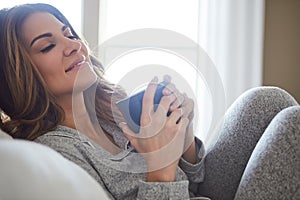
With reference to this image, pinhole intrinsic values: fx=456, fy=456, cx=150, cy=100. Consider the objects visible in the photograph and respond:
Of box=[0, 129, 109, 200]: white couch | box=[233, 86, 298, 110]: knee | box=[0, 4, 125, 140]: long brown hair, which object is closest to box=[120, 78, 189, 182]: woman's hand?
box=[0, 4, 125, 140]: long brown hair

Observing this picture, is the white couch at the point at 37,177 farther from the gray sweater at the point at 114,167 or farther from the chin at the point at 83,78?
the chin at the point at 83,78

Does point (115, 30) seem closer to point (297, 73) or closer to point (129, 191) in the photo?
point (297, 73)

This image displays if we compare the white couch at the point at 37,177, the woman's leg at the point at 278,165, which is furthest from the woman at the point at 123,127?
the white couch at the point at 37,177

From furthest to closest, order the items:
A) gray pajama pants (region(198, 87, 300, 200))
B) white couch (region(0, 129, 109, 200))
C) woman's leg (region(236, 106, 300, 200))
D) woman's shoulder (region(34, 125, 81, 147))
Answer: gray pajama pants (region(198, 87, 300, 200))
woman's shoulder (region(34, 125, 81, 147))
woman's leg (region(236, 106, 300, 200))
white couch (region(0, 129, 109, 200))

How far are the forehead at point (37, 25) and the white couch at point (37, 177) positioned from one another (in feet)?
1.97

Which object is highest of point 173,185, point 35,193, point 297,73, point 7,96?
point 35,193

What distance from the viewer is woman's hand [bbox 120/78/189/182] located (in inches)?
35.9

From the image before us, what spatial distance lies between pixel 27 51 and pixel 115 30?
1456 mm

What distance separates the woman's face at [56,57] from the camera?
1025mm

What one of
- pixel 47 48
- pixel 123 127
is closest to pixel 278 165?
pixel 123 127

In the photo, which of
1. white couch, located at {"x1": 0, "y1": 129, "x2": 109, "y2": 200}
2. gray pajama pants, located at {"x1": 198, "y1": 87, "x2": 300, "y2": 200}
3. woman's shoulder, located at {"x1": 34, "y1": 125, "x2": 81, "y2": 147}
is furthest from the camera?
gray pajama pants, located at {"x1": 198, "y1": 87, "x2": 300, "y2": 200}

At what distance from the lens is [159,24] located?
2.47 metres

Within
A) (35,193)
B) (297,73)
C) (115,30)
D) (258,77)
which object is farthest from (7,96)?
(297,73)

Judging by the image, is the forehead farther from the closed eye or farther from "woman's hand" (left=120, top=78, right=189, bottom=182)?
"woman's hand" (left=120, top=78, right=189, bottom=182)
